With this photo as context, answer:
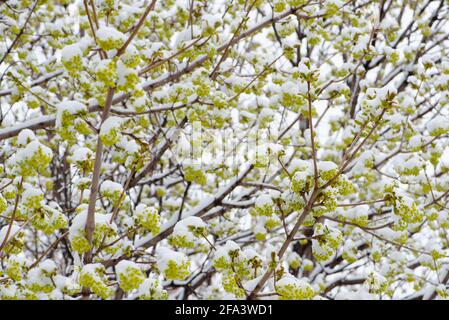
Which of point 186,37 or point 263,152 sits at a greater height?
point 186,37

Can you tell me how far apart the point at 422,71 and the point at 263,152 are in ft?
7.85

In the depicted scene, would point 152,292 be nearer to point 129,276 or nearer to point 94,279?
point 129,276

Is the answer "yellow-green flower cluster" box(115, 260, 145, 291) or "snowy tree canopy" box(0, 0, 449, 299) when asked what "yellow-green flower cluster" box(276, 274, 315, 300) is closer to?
"snowy tree canopy" box(0, 0, 449, 299)

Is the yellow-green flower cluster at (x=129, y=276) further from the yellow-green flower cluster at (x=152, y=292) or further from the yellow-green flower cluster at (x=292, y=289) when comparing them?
the yellow-green flower cluster at (x=292, y=289)

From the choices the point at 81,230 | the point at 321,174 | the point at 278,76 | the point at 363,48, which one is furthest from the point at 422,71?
the point at 81,230

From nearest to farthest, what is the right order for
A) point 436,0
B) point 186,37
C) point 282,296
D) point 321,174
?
1. point 282,296
2. point 321,174
3. point 186,37
4. point 436,0

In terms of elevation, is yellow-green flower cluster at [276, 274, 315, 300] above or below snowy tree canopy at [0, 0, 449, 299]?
below

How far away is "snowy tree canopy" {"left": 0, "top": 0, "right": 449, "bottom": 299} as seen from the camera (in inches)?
81.9
